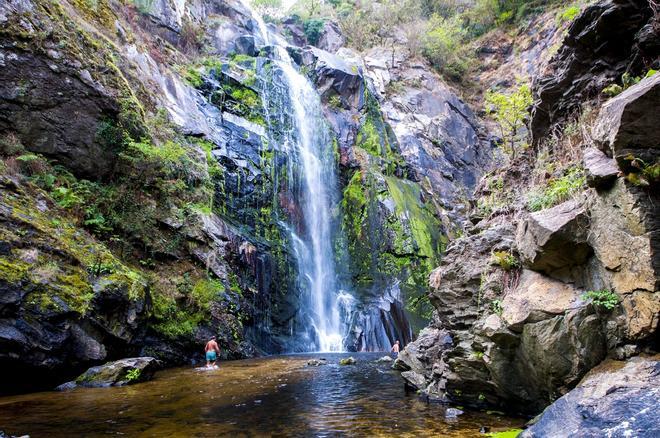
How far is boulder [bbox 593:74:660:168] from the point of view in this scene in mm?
4336

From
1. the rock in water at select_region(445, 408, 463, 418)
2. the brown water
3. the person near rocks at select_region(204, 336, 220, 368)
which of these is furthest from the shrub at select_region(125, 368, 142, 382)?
the rock in water at select_region(445, 408, 463, 418)

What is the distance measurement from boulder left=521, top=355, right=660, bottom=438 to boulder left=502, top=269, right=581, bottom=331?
0.91 m

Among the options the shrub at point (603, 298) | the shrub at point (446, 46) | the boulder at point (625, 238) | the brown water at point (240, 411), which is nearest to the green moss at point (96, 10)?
the brown water at point (240, 411)

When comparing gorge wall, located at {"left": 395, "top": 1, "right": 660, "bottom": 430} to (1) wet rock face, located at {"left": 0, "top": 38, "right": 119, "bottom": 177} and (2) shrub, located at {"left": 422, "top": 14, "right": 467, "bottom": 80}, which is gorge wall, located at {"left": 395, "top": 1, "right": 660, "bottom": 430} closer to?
(1) wet rock face, located at {"left": 0, "top": 38, "right": 119, "bottom": 177}

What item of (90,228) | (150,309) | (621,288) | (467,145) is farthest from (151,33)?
(621,288)

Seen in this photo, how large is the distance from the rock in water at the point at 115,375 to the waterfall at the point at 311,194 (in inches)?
408

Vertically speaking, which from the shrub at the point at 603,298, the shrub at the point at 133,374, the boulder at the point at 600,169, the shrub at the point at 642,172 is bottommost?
the shrub at the point at 133,374

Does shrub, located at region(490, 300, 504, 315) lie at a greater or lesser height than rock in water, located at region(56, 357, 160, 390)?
greater

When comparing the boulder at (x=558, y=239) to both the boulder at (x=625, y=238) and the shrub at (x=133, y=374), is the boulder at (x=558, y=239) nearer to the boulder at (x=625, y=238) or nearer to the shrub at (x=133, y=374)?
the boulder at (x=625, y=238)

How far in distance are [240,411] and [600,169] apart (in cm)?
683

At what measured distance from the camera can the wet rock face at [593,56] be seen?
6.60 metres

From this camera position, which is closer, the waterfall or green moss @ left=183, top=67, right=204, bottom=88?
the waterfall

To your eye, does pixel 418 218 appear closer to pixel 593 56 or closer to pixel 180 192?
pixel 180 192

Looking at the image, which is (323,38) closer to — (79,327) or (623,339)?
(79,327)
